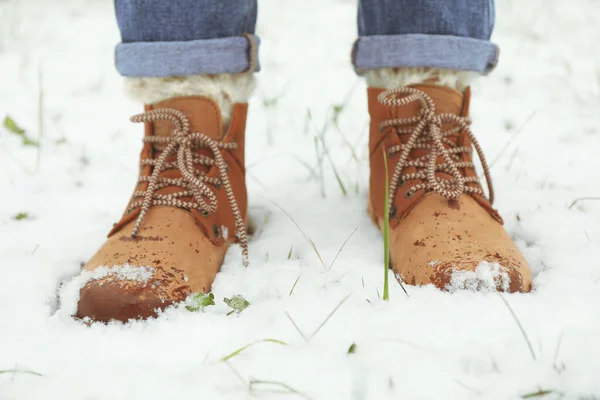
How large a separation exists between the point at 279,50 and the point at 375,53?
210 centimetres

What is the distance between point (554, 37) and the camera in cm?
320

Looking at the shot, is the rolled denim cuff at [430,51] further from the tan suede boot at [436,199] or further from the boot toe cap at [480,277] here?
the boot toe cap at [480,277]

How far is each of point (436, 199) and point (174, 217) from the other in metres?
0.51

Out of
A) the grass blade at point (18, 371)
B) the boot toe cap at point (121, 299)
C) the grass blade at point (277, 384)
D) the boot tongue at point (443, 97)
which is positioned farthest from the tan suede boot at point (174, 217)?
the boot tongue at point (443, 97)

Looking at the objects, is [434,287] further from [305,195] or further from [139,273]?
[305,195]

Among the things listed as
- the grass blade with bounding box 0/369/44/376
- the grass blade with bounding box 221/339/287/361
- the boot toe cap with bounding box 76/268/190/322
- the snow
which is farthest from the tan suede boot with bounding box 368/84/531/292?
the grass blade with bounding box 0/369/44/376

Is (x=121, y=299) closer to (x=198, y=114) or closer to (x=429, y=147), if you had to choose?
(x=198, y=114)

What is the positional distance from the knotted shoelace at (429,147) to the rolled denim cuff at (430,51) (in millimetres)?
64

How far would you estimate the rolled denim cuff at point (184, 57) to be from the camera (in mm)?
1055

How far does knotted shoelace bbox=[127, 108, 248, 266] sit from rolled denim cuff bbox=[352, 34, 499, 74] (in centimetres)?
38

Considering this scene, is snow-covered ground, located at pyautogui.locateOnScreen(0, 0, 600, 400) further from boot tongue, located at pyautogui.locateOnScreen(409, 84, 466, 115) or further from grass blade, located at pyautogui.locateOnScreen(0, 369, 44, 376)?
boot tongue, located at pyautogui.locateOnScreen(409, 84, 466, 115)

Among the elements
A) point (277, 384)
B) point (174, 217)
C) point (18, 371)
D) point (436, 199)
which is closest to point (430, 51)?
point (436, 199)

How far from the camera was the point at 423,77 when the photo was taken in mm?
1129

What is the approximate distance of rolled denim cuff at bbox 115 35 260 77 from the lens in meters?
1.05
